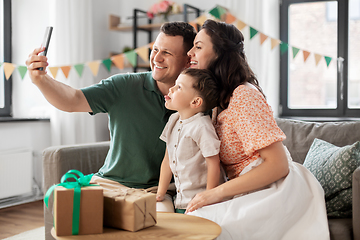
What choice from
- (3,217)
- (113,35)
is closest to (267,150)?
(3,217)

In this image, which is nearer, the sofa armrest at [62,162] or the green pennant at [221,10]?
the sofa armrest at [62,162]

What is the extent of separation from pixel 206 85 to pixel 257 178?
390 millimetres

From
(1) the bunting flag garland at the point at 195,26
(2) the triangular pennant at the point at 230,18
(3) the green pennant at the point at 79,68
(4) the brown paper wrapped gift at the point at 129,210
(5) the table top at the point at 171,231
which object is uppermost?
(2) the triangular pennant at the point at 230,18

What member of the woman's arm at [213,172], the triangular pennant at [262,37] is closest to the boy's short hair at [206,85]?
the woman's arm at [213,172]

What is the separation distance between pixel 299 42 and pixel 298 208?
10.1ft

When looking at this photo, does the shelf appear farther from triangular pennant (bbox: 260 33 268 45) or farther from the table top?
the table top

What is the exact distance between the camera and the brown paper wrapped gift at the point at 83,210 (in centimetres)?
97

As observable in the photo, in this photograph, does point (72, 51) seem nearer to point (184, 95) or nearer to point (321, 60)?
point (321, 60)

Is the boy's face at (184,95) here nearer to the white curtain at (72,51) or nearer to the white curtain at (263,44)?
the white curtain at (263,44)

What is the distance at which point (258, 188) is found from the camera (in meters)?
1.34

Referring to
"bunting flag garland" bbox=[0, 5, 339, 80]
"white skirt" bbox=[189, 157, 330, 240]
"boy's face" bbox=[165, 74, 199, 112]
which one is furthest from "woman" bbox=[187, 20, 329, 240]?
"bunting flag garland" bbox=[0, 5, 339, 80]

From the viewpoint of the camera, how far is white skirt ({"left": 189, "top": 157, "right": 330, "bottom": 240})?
1241 millimetres

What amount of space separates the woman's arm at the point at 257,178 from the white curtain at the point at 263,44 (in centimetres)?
256

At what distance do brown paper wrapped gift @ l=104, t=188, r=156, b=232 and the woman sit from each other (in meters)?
0.28
